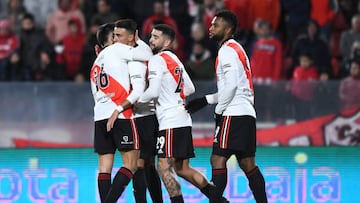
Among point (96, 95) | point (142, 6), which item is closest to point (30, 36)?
point (142, 6)

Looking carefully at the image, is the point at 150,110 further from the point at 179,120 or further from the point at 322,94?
the point at 322,94

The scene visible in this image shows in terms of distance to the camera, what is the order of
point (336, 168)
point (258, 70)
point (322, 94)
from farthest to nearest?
point (258, 70) < point (322, 94) < point (336, 168)

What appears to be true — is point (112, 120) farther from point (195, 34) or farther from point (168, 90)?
point (195, 34)

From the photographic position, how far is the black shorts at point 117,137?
11.2 m

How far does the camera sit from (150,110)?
1159cm

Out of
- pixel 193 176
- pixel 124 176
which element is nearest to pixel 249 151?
pixel 193 176

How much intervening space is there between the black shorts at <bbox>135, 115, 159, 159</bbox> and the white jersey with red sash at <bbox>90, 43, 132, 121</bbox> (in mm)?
304

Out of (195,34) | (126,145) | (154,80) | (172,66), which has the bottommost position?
(126,145)

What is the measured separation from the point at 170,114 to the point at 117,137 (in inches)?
21.1

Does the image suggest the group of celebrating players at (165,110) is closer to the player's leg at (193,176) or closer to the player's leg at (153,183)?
the player's leg at (193,176)

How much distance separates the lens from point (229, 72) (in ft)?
→ 35.6

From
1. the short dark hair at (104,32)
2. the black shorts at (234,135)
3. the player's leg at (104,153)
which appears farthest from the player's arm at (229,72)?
the short dark hair at (104,32)

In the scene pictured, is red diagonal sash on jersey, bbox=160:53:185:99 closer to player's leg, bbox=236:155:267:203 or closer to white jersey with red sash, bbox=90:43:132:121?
white jersey with red sash, bbox=90:43:132:121

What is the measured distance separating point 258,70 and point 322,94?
1.50 m
